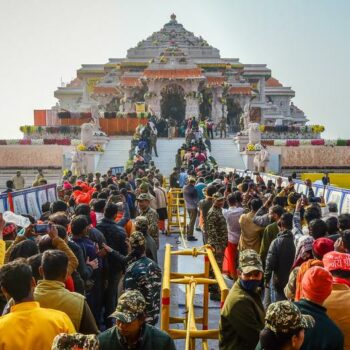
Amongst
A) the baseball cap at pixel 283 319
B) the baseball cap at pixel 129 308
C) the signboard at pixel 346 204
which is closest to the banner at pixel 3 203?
the signboard at pixel 346 204

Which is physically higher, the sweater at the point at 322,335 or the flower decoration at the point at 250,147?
the flower decoration at the point at 250,147

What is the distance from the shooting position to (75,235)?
6.20m

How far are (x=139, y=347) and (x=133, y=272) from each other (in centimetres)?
175

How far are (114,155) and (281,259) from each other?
26844 millimetres

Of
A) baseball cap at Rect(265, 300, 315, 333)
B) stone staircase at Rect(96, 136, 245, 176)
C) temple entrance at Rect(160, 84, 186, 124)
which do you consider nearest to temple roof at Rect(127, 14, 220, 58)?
temple entrance at Rect(160, 84, 186, 124)

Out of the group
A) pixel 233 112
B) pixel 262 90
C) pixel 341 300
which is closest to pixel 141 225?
pixel 341 300

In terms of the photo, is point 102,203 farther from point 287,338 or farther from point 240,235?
point 287,338

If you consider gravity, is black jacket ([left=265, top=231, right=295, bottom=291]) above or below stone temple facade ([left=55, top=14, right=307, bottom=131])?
below

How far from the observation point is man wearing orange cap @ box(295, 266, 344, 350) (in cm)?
371

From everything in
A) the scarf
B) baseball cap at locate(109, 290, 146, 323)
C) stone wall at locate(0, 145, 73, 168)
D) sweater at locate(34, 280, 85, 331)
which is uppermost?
baseball cap at locate(109, 290, 146, 323)

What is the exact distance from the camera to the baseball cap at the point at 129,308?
3.55 m

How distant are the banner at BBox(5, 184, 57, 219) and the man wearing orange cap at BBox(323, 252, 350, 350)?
31.7 ft

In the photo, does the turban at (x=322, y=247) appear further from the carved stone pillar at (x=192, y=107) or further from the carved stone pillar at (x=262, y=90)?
the carved stone pillar at (x=262, y=90)

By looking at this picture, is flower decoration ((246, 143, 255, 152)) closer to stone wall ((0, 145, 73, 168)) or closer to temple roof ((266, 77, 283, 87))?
stone wall ((0, 145, 73, 168))
